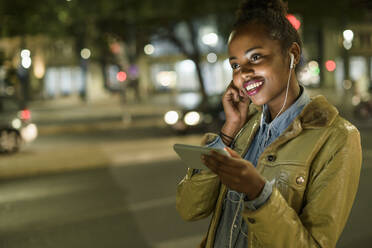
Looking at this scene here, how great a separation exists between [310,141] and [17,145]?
12379mm

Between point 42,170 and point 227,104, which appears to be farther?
point 42,170

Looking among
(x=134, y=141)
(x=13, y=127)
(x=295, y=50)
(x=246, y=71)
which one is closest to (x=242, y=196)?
(x=246, y=71)

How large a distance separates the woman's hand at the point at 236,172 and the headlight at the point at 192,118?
556 inches

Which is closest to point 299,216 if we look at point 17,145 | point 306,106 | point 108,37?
point 306,106

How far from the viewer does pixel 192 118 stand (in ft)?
51.0

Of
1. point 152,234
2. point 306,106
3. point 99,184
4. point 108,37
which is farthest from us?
point 108,37

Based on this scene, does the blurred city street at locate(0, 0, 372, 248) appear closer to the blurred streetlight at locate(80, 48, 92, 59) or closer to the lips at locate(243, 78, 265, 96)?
the lips at locate(243, 78, 265, 96)

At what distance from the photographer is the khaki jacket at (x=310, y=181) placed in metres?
1.37

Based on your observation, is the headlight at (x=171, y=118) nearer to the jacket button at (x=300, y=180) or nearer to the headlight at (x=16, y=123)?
the headlight at (x=16, y=123)

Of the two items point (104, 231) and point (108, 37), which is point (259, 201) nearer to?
point (104, 231)

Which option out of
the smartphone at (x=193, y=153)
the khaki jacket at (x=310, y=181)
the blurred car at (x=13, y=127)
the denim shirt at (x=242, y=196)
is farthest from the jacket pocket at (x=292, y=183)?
the blurred car at (x=13, y=127)

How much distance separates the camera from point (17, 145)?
1270cm

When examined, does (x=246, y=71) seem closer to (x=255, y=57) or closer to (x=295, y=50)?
(x=255, y=57)

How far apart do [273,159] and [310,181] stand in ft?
0.47
